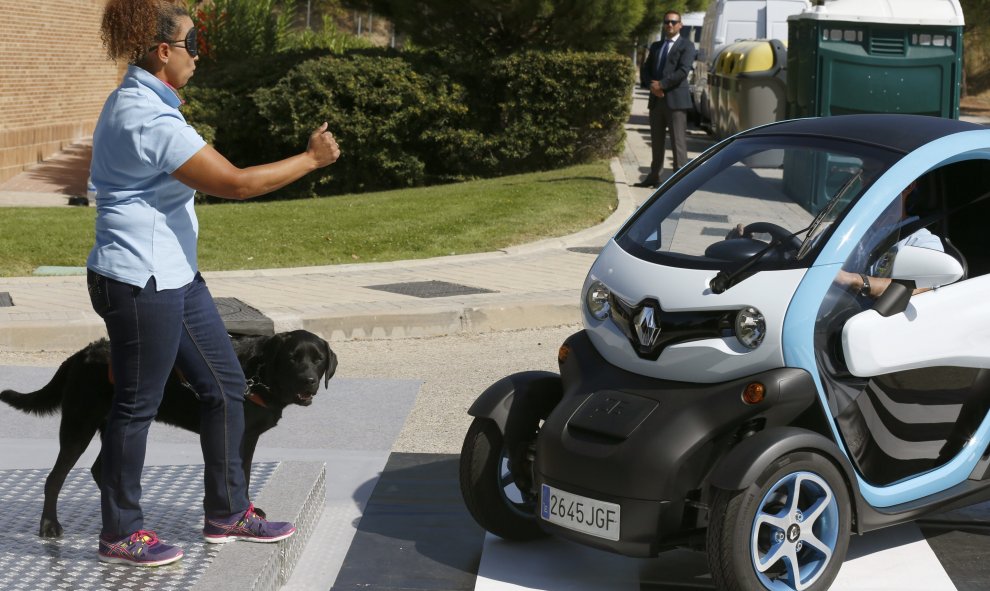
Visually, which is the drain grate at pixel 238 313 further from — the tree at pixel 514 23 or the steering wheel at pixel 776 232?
the tree at pixel 514 23

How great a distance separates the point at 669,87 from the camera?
14.8 metres

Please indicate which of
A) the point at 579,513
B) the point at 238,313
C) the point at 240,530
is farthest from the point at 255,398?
the point at 238,313

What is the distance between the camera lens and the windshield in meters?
4.21

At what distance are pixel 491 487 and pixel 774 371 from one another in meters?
1.09

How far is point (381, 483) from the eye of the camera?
539cm

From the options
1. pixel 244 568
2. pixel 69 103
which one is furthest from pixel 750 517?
pixel 69 103

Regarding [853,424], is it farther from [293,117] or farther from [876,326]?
[293,117]

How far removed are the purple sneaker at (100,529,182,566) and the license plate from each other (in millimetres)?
1179

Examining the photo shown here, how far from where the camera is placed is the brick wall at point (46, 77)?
777 inches

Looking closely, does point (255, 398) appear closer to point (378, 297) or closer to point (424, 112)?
point (378, 297)

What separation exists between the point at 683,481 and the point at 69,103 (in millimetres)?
20618

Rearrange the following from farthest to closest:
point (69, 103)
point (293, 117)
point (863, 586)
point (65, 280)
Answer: point (69, 103)
point (293, 117)
point (65, 280)
point (863, 586)

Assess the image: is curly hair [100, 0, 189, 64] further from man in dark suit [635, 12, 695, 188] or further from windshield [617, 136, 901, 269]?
man in dark suit [635, 12, 695, 188]

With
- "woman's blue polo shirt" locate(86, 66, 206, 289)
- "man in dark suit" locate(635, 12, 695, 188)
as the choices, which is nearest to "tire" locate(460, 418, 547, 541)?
"woman's blue polo shirt" locate(86, 66, 206, 289)
